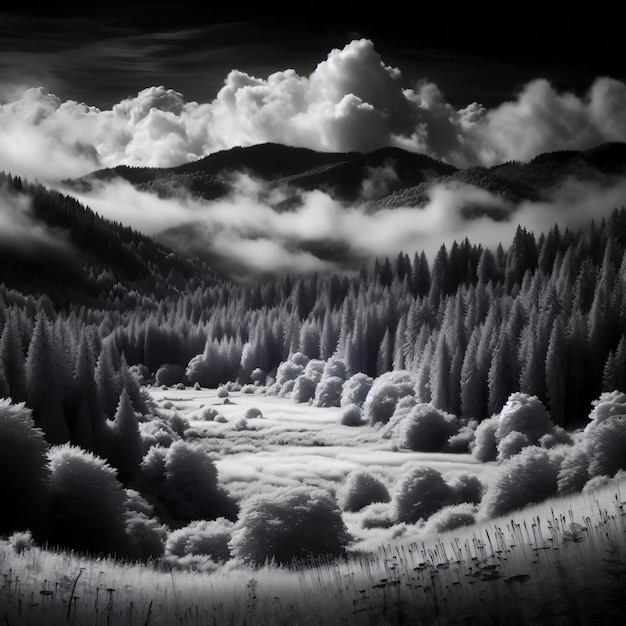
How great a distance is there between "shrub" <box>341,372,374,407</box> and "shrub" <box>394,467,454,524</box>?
2346 inches

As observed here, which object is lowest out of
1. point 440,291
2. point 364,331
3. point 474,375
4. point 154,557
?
point 154,557

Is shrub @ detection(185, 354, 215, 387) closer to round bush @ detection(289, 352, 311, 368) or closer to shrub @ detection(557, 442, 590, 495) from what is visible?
round bush @ detection(289, 352, 311, 368)

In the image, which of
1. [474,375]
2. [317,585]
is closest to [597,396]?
[474,375]

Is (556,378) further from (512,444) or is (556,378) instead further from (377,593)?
(377,593)

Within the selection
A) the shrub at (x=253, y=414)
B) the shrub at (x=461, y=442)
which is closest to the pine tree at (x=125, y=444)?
the shrub at (x=461, y=442)

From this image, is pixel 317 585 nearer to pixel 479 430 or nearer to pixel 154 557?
pixel 154 557

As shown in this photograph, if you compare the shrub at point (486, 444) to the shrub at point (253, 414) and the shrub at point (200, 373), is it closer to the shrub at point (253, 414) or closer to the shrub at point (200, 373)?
the shrub at point (253, 414)

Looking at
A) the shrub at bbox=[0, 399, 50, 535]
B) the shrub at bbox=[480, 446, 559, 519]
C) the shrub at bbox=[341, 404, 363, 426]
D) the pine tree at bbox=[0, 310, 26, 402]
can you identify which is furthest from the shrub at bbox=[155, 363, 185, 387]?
the shrub at bbox=[0, 399, 50, 535]

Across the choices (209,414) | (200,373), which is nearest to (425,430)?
(209,414)

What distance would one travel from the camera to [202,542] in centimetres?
4519

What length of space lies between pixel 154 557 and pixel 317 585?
934 inches

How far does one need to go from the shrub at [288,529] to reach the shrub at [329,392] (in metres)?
88.2

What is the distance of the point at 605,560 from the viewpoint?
54.6 ft

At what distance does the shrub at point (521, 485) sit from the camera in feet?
149
